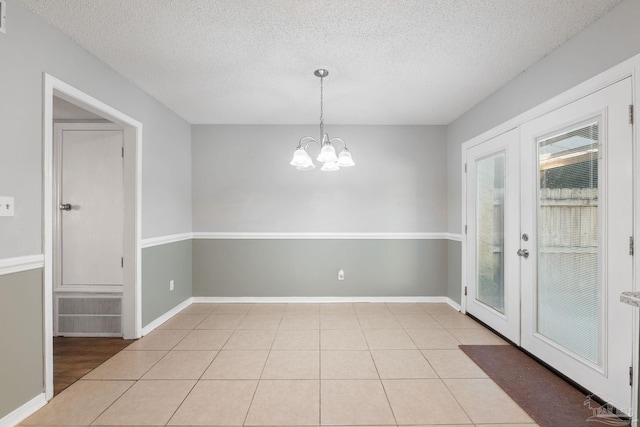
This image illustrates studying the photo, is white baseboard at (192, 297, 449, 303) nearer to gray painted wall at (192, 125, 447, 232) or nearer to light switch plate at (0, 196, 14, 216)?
gray painted wall at (192, 125, 447, 232)

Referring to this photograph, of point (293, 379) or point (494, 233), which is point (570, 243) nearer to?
point (494, 233)

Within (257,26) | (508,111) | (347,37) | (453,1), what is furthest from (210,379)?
(508,111)

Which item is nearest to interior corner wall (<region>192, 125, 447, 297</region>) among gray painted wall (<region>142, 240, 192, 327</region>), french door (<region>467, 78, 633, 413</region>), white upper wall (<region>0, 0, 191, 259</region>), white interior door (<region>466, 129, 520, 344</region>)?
gray painted wall (<region>142, 240, 192, 327</region>)

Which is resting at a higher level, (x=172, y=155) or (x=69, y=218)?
(x=172, y=155)

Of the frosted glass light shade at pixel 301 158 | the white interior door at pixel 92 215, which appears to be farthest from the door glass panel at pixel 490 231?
the white interior door at pixel 92 215

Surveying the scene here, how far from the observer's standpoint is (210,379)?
7.89 ft

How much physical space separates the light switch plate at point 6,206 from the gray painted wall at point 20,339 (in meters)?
0.37

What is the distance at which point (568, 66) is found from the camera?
7.70ft

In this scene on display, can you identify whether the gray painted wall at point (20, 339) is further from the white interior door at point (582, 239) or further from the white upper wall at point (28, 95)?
the white interior door at point (582, 239)

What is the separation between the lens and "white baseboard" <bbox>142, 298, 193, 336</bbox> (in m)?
3.39

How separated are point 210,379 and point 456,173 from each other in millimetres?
3746

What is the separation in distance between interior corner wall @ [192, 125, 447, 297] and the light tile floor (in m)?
0.87

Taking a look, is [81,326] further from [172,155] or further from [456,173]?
[456,173]

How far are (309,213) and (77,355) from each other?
296 cm
